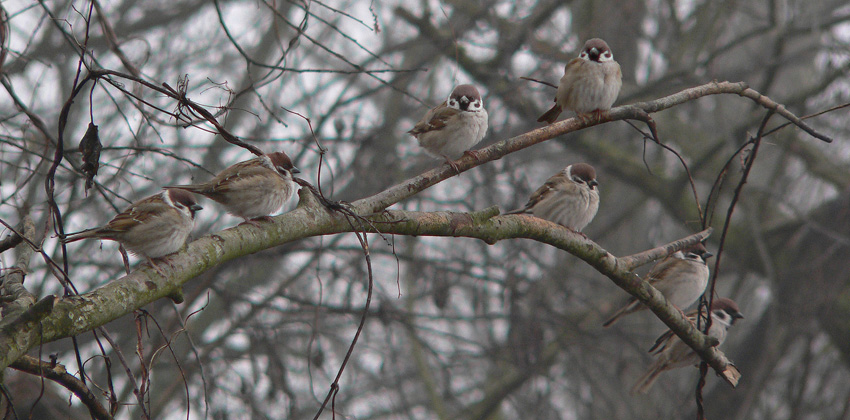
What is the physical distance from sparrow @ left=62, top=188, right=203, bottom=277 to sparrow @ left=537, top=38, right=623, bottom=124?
7.85 feet

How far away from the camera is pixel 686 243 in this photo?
3889 mm

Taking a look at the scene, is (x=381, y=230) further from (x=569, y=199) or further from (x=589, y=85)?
(x=569, y=199)

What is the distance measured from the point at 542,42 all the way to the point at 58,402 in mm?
6511

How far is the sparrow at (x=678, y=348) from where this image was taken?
17.7 ft

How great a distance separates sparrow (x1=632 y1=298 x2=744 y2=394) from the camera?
540 cm

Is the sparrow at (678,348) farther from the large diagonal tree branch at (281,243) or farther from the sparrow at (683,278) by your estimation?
the large diagonal tree branch at (281,243)

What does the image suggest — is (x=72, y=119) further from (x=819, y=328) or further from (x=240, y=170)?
(x=819, y=328)

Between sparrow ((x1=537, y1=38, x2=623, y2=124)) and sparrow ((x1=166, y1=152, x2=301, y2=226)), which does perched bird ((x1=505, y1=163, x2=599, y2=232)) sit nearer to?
sparrow ((x1=537, y1=38, x2=623, y2=124))

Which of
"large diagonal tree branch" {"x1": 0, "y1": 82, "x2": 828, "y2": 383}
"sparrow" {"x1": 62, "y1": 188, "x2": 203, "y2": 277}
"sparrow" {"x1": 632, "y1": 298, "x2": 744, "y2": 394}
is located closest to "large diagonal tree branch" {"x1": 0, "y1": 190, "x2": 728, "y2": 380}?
"large diagonal tree branch" {"x1": 0, "y1": 82, "x2": 828, "y2": 383}

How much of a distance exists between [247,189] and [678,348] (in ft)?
11.0

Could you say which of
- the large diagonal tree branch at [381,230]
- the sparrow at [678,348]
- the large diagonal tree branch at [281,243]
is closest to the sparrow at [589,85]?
the large diagonal tree branch at [381,230]

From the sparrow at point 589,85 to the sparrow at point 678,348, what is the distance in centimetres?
168

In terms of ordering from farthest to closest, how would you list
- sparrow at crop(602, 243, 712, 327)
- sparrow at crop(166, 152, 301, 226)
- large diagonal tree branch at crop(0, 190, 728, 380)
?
sparrow at crop(602, 243, 712, 327) < sparrow at crop(166, 152, 301, 226) < large diagonal tree branch at crop(0, 190, 728, 380)

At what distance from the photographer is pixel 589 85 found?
4926 mm
